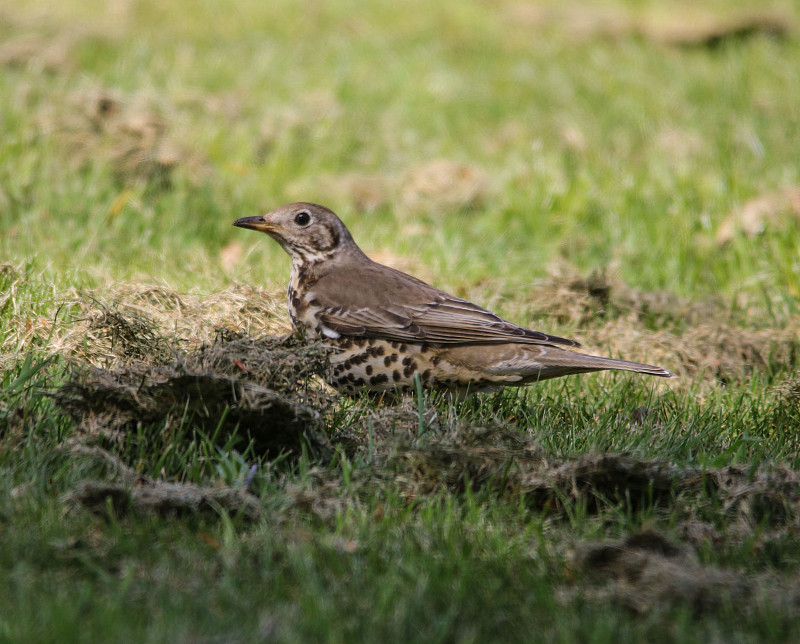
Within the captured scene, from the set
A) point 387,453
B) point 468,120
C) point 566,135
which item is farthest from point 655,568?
point 468,120

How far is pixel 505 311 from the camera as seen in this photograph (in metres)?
6.50

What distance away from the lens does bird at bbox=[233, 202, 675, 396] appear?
506 cm

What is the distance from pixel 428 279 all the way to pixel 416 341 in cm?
175

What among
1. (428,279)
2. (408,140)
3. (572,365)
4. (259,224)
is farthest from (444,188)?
(572,365)

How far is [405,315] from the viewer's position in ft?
17.3

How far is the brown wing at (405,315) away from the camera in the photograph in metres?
5.16

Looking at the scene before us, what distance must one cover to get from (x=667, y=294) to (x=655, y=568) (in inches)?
157

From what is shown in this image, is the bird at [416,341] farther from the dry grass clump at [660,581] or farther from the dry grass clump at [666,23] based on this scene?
the dry grass clump at [666,23]

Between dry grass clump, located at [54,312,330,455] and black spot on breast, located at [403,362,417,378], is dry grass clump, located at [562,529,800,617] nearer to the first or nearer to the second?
dry grass clump, located at [54,312,330,455]

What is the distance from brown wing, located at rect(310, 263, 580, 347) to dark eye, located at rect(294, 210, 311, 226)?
1.48 ft

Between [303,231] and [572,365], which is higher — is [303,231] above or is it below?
above

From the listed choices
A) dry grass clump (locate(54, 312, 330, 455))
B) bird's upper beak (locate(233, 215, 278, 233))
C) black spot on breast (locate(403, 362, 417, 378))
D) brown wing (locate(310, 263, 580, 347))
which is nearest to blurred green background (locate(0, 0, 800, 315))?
bird's upper beak (locate(233, 215, 278, 233))

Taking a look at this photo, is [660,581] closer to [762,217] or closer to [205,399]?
[205,399]

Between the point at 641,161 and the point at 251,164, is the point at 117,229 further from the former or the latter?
the point at 641,161
